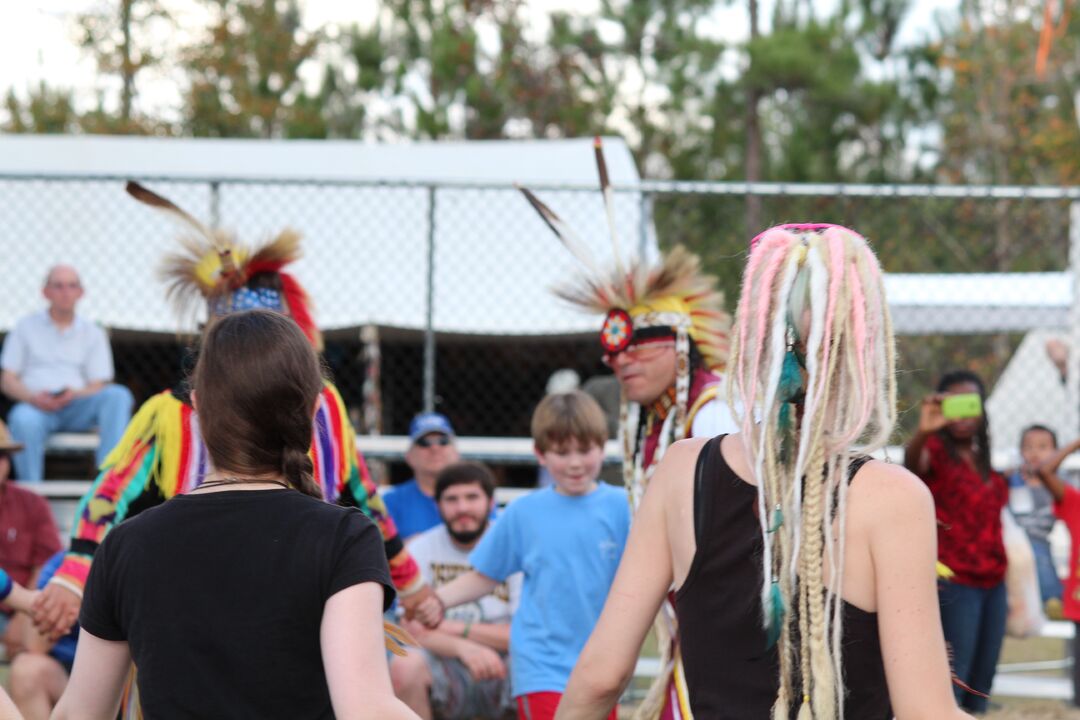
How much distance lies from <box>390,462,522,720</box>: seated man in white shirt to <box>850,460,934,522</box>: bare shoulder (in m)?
3.41

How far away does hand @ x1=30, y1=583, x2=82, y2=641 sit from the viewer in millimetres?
3438

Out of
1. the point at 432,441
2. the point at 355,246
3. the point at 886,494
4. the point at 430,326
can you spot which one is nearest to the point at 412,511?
the point at 432,441

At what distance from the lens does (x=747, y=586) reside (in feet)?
6.72

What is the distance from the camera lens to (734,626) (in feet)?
6.72

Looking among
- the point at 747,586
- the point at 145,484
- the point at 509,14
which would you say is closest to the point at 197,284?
the point at 145,484

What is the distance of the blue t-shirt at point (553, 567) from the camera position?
15.1 feet

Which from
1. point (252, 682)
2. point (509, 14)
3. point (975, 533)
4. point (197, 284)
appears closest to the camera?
point (252, 682)

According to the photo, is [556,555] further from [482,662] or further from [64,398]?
[64,398]

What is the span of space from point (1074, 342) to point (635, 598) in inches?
216

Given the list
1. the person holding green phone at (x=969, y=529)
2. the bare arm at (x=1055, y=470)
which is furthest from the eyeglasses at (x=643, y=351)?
the bare arm at (x=1055, y=470)

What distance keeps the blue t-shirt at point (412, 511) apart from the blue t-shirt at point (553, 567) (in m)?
1.67

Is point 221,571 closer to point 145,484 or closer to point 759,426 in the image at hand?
point 759,426

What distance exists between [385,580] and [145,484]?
5.50 ft

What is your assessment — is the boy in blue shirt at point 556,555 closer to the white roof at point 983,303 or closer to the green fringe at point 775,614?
the green fringe at point 775,614
